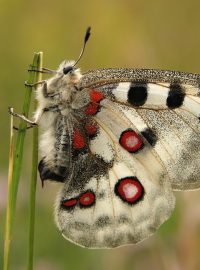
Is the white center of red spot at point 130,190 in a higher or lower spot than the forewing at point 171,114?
lower

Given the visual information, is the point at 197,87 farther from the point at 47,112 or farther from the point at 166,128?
the point at 47,112

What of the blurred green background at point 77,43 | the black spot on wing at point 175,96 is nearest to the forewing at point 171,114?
the black spot on wing at point 175,96

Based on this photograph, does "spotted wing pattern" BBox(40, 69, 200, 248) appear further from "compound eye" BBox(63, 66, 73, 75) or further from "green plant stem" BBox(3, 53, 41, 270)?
"green plant stem" BBox(3, 53, 41, 270)

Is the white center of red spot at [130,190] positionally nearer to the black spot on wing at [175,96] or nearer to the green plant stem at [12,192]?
the black spot on wing at [175,96]

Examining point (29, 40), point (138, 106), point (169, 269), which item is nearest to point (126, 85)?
point (138, 106)

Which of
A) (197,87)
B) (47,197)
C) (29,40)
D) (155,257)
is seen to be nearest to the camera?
(197,87)

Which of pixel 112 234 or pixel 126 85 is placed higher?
pixel 126 85

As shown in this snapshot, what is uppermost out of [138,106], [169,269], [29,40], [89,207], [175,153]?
[29,40]
